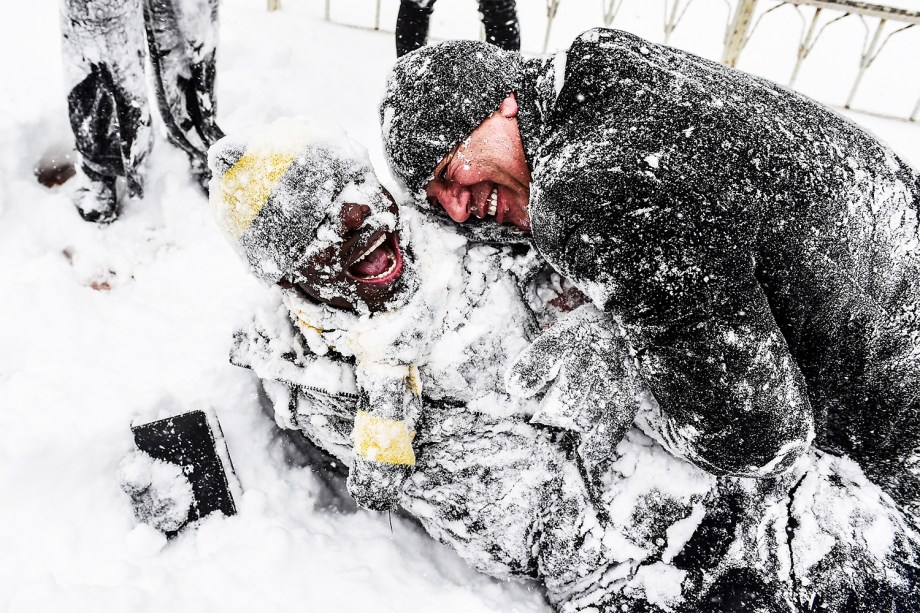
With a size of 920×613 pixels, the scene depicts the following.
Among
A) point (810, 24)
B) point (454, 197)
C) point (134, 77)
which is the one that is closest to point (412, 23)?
point (134, 77)

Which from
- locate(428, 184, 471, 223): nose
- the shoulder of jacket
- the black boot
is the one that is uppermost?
the shoulder of jacket

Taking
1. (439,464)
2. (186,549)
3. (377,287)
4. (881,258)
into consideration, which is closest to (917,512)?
(881,258)

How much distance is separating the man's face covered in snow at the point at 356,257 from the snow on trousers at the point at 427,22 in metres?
1.47

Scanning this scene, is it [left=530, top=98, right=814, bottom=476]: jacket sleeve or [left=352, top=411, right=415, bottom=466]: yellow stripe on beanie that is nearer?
[left=530, top=98, right=814, bottom=476]: jacket sleeve

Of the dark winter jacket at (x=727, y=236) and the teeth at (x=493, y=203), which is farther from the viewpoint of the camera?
the teeth at (x=493, y=203)

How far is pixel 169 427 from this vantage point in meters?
1.45

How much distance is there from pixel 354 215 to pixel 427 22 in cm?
164

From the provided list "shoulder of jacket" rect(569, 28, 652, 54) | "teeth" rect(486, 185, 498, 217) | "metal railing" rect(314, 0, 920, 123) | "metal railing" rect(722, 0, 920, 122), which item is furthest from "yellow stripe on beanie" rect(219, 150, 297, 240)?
"metal railing" rect(722, 0, 920, 122)

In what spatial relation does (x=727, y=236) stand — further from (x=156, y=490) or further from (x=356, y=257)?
(x=156, y=490)

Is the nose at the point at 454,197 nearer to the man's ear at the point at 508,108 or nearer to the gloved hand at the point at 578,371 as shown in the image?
the man's ear at the point at 508,108

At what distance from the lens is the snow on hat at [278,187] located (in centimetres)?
106

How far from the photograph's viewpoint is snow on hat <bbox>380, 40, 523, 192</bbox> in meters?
1.03

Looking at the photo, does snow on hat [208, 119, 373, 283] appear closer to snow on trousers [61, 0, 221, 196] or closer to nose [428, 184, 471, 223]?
nose [428, 184, 471, 223]

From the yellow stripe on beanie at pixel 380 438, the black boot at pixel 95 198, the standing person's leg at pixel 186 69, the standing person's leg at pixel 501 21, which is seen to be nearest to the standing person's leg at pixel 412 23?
the standing person's leg at pixel 501 21
